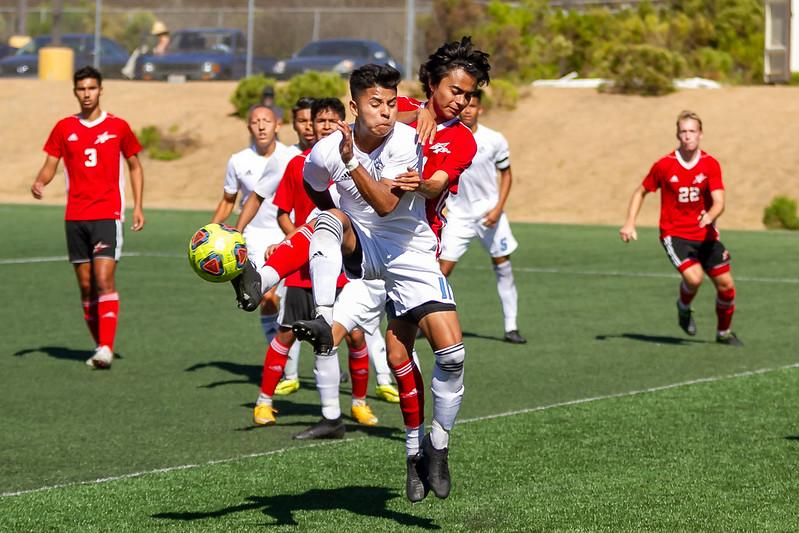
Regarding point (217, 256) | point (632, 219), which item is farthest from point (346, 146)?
point (632, 219)

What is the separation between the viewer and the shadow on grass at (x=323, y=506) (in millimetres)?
6828

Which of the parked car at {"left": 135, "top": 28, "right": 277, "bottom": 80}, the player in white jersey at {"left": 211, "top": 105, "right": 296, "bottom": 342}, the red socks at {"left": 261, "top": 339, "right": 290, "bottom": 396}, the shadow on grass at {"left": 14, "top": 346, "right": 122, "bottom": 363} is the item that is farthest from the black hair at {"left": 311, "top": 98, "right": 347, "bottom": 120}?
the parked car at {"left": 135, "top": 28, "right": 277, "bottom": 80}

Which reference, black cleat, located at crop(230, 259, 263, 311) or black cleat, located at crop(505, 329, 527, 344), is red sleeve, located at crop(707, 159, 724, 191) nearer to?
black cleat, located at crop(505, 329, 527, 344)

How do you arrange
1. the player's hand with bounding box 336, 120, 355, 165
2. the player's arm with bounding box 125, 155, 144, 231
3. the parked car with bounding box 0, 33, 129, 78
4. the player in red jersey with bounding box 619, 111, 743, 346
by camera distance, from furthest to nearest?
the parked car with bounding box 0, 33, 129, 78 → the player in red jersey with bounding box 619, 111, 743, 346 → the player's arm with bounding box 125, 155, 144, 231 → the player's hand with bounding box 336, 120, 355, 165

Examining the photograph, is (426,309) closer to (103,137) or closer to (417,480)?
(417,480)

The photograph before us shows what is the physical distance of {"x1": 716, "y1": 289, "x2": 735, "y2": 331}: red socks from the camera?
43.7 feet

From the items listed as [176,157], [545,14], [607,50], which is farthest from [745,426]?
[545,14]

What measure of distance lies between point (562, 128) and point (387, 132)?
31259 mm

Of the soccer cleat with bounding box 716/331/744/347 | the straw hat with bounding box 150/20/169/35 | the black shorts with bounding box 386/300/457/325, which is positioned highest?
the straw hat with bounding box 150/20/169/35

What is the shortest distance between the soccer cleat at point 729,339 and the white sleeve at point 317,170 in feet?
24.3

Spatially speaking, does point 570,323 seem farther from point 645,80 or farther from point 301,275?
point 645,80

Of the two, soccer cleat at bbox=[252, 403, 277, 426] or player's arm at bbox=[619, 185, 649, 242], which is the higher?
player's arm at bbox=[619, 185, 649, 242]

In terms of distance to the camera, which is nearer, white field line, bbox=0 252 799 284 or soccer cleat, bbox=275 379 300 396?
soccer cleat, bbox=275 379 300 396

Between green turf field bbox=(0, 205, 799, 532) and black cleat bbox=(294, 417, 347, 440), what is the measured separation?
7.0 inches
